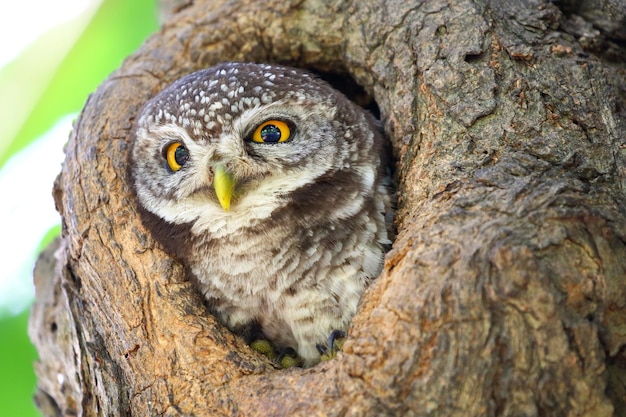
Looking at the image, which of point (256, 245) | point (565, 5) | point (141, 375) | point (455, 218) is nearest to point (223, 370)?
point (141, 375)

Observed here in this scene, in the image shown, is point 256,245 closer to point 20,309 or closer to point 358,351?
point 358,351

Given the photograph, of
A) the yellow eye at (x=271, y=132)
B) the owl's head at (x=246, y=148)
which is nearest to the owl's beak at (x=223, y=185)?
the owl's head at (x=246, y=148)

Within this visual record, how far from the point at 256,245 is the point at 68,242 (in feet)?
2.67

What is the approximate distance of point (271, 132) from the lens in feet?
7.82

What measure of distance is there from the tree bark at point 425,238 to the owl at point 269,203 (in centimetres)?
12

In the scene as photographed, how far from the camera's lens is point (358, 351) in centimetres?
188

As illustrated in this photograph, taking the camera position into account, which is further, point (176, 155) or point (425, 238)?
point (176, 155)

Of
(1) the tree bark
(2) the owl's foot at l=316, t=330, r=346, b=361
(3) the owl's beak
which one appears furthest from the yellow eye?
(2) the owl's foot at l=316, t=330, r=346, b=361

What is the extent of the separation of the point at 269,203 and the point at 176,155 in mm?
428

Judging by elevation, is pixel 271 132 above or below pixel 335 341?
above

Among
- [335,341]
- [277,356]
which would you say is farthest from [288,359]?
[335,341]

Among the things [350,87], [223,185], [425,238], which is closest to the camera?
[425,238]

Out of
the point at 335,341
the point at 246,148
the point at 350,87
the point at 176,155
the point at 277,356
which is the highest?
the point at 350,87

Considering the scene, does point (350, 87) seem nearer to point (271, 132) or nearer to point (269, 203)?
point (271, 132)
